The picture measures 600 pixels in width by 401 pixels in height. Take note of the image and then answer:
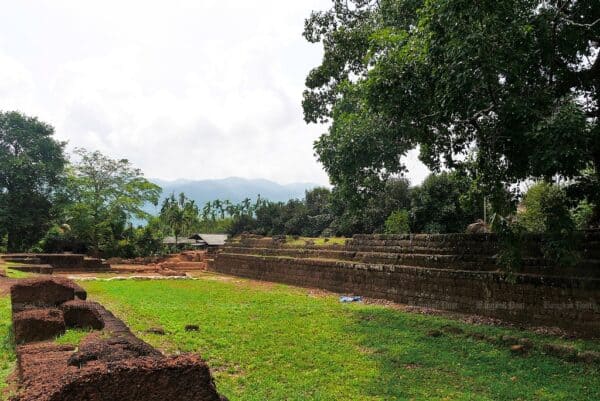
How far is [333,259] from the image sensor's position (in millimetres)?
17109

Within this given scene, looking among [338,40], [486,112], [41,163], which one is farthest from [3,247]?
[486,112]

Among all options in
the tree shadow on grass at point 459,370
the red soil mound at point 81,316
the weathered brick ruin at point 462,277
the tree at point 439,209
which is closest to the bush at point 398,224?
the tree at point 439,209

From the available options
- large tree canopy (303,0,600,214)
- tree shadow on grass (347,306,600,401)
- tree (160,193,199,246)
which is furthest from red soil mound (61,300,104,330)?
tree (160,193,199,246)

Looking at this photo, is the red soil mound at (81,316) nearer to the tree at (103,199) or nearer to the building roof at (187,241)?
the tree at (103,199)

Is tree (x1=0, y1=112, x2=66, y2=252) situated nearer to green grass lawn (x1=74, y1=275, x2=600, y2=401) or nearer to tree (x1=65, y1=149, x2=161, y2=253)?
tree (x1=65, y1=149, x2=161, y2=253)

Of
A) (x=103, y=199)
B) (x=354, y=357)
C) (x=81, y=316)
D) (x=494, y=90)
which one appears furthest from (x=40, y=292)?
(x=103, y=199)

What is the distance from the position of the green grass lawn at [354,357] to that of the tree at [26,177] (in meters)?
26.3

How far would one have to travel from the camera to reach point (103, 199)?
35.7 m

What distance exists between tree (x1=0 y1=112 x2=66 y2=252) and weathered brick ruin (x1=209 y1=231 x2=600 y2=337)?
2348 centimetres

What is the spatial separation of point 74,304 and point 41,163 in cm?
3181

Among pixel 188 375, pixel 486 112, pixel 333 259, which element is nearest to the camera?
pixel 188 375

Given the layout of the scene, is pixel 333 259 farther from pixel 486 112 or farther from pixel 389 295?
pixel 486 112

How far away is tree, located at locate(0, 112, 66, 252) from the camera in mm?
32438

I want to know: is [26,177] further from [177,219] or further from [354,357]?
[354,357]
